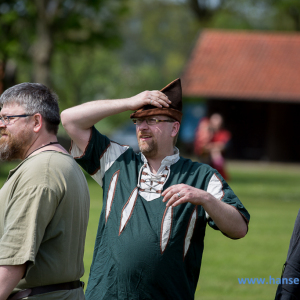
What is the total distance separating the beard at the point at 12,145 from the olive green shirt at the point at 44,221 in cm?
15

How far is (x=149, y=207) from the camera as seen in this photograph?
3.29 meters

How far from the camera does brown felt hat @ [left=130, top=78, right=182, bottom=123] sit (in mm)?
3452

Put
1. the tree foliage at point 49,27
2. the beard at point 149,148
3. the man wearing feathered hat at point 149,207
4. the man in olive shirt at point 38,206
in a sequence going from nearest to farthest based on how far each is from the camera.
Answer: the man in olive shirt at point 38,206 → the man wearing feathered hat at point 149,207 → the beard at point 149,148 → the tree foliage at point 49,27

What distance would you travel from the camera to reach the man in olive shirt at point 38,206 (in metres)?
2.53

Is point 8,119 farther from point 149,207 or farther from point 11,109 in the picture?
point 149,207

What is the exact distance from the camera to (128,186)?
338cm

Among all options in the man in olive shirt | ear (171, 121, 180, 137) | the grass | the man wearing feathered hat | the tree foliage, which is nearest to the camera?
the man in olive shirt

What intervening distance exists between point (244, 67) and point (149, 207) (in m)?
26.8

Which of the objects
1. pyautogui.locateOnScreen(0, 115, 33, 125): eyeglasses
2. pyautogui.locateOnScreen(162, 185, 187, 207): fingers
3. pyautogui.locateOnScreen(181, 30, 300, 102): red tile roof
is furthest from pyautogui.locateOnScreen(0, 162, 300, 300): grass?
pyautogui.locateOnScreen(181, 30, 300, 102): red tile roof

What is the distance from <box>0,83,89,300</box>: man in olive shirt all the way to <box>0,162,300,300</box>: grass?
3.20 m

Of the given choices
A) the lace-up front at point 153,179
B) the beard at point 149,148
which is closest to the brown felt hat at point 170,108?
the beard at point 149,148

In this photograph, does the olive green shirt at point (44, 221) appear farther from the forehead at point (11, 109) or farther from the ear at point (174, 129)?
the ear at point (174, 129)

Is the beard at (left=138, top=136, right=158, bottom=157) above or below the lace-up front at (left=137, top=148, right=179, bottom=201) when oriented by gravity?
above

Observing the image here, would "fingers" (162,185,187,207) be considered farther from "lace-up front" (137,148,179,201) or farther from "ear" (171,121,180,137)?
"ear" (171,121,180,137)
